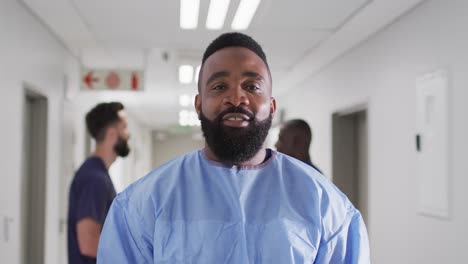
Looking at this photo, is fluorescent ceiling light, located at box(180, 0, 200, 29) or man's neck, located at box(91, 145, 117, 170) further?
fluorescent ceiling light, located at box(180, 0, 200, 29)

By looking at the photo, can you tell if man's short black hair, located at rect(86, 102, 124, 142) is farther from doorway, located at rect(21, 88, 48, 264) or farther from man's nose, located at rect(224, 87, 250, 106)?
man's nose, located at rect(224, 87, 250, 106)

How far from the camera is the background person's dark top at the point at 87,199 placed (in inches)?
99.0

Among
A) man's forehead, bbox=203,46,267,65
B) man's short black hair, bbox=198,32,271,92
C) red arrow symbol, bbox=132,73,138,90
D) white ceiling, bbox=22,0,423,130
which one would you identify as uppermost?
white ceiling, bbox=22,0,423,130

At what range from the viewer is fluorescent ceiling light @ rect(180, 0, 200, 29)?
11.9 feet

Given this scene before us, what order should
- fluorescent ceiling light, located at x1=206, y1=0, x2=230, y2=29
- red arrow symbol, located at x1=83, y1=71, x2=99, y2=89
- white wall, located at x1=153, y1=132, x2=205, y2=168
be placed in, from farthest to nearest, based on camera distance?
1. white wall, located at x1=153, y1=132, x2=205, y2=168
2. red arrow symbol, located at x1=83, y1=71, x2=99, y2=89
3. fluorescent ceiling light, located at x1=206, y1=0, x2=230, y2=29

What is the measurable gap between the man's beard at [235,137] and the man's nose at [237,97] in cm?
1

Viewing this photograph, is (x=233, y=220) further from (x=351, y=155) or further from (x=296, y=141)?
(x=351, y=155)

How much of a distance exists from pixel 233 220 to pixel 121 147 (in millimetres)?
1718

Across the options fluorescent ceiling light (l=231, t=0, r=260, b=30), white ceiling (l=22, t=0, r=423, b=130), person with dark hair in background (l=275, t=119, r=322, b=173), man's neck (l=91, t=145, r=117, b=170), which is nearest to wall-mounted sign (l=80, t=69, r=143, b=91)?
white ceiling (l=22, t=0, r=423, b=130)

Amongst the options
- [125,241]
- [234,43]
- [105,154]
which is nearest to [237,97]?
[234,43]

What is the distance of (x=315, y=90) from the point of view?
20.7 feet

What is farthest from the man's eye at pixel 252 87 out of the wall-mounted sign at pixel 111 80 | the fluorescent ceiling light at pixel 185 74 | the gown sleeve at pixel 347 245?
the fluorescent ceiling light at pixel 185 74

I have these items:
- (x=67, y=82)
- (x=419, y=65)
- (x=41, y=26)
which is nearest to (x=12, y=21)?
(x=41, y=26)

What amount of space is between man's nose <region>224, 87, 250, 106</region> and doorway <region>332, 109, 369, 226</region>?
4.09 metres
